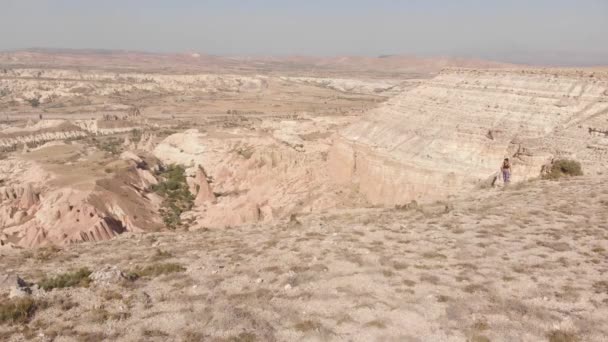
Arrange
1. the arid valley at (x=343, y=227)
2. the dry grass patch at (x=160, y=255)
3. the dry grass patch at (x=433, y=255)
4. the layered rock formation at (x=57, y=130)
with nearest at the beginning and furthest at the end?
the arid valley at (x=343, y=227) → the dry grass patch at (x=433, y=255) → the dry grass patch at (x=160, y=255) → the layered rock formation at (x=57, y=130)

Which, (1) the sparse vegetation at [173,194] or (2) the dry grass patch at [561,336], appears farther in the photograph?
(1) the sparse vegetation at [173,194]

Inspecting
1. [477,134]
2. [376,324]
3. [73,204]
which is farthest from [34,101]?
[376,324]

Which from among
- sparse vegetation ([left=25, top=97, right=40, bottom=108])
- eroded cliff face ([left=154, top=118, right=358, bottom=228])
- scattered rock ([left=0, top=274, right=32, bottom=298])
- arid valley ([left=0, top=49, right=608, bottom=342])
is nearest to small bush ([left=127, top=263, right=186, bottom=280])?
arid valley ([left=0, top=49, right=608, bottom=342])

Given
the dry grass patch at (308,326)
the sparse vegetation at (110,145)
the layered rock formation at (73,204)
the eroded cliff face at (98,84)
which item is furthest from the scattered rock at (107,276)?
the eroded cliff face at (98,84)

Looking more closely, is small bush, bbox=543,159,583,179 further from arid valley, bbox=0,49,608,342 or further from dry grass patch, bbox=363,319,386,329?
dry grass patch, bbox=363,319,386,329

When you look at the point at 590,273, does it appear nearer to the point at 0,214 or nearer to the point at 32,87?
the point at 0,214

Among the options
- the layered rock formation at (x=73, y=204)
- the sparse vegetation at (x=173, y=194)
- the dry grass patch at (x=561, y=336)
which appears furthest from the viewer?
the sparse vegetation at (x=173, y=194)

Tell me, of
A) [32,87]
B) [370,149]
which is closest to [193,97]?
[32,87]

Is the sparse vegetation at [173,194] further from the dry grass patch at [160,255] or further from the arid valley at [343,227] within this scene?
the dry grass patch at [160,255]
